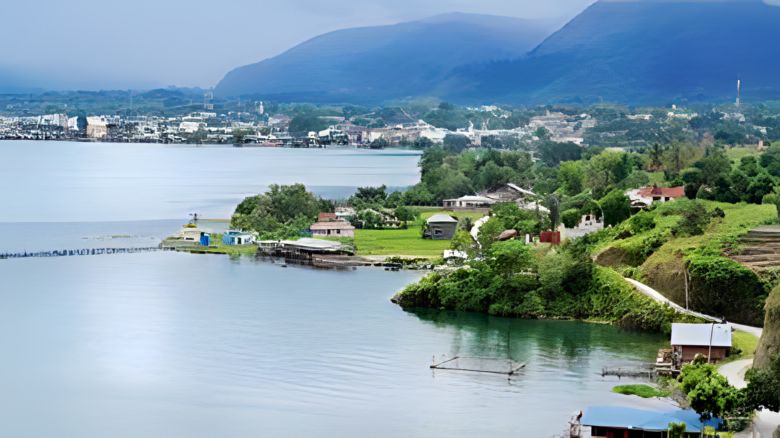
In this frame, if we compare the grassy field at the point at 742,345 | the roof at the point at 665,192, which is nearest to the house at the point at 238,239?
the roof at the point at 665,192

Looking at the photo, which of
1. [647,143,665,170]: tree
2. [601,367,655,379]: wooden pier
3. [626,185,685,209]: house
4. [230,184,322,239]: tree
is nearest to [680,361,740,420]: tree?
[601,367,655,379]: wooden pier

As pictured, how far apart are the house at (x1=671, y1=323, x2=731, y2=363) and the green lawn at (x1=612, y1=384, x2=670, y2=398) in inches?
35.4

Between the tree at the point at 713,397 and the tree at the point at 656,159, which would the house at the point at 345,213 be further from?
the tree at the point at 713,397

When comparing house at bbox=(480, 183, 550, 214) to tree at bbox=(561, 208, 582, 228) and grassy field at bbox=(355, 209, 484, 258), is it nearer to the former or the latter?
grassy field at bbox=(355, 209, 484, 258)

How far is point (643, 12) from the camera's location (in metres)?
103

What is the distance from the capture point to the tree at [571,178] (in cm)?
2545

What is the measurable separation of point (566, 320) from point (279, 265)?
19.4 ft

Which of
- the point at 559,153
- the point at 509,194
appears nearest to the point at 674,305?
the point at 509,194

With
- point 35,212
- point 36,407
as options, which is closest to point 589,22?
point 35,212

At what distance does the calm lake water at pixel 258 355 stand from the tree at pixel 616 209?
3.06 metres

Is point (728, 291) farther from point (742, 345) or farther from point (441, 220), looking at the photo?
point (441, 220)

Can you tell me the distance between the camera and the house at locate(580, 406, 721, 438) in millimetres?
8156

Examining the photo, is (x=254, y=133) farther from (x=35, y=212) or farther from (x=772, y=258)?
(x=772, y=258)

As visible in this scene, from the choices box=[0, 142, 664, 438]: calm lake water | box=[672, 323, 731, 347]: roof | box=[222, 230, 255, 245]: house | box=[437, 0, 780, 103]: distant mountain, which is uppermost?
box=[437, 0, 780, 103]: distant mountain
